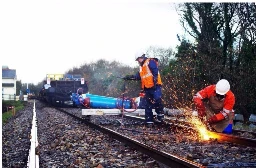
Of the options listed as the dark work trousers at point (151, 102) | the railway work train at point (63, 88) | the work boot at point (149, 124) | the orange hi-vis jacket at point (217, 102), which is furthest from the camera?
the railway work train at point (63, 88)

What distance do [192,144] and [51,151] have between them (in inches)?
88.3

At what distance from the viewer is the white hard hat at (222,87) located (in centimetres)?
597

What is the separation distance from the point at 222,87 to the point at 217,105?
49 cm

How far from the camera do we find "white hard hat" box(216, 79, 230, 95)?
597 cm

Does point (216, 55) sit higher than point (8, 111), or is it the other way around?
point (216, 55)

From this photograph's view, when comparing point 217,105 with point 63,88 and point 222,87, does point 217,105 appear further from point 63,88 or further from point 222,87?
point 63,88

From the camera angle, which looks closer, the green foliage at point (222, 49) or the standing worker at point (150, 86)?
the standing worker at point (150, 86)

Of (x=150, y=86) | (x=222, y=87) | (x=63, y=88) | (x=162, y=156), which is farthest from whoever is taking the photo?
(x=63, y=88)

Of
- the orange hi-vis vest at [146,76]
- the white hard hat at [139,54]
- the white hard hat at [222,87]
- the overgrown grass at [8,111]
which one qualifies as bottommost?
the overgrown grass at [8,111]

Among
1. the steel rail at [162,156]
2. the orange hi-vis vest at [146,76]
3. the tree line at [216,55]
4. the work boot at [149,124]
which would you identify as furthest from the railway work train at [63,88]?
the steel rail at [162,156]

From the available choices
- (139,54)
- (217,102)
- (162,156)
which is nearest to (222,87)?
(217,102)

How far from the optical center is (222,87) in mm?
6016

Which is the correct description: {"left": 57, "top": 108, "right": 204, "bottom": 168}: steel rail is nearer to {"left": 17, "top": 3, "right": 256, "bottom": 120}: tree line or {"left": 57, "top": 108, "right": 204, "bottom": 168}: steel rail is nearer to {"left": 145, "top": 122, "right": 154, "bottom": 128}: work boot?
{"left": 145, "top": 122, "right": 154, "bottom": 128}: work boot

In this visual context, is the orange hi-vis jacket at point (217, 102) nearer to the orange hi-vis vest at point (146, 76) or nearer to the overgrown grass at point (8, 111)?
the orange hi-vis vest at point (146, 76)
